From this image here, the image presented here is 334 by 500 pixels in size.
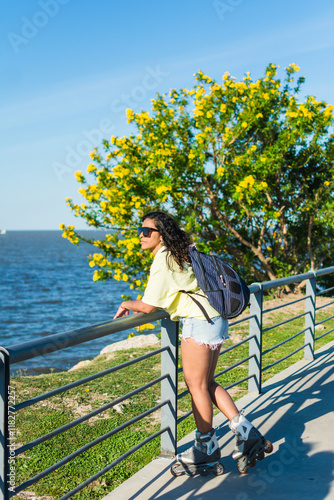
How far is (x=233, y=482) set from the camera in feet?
10.8

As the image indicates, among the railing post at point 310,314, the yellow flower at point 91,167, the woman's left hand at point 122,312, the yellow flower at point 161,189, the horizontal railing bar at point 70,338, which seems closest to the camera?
the horizontal railing bar at point 70,338

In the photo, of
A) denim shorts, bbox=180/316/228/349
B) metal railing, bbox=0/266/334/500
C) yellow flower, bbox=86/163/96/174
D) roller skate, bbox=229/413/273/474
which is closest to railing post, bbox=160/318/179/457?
metal railing, bbox=0/266/334/500

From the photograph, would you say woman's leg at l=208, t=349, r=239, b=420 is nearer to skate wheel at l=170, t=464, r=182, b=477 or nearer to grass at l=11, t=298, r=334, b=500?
skate wheel at l=170, t=464, r=182, b=477

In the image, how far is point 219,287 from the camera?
10.6 feet

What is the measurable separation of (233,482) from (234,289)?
1.19 meters

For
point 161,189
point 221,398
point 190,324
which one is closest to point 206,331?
point 190,324

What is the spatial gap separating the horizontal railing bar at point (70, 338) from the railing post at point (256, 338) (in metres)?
1.74

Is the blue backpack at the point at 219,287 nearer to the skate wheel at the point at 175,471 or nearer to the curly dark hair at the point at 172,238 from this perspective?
the curly dark hair at the point at 172,238

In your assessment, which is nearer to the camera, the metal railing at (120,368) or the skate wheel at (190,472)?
the metal railing at (120,368)

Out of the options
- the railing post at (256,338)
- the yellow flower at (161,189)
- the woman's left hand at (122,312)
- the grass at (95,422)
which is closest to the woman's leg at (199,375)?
the woman's left hand at (122,312)

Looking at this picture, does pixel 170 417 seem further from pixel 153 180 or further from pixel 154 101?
pixel 154 101

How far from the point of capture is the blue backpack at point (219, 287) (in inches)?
126

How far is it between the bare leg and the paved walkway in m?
0.37

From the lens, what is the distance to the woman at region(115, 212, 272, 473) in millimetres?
3229
